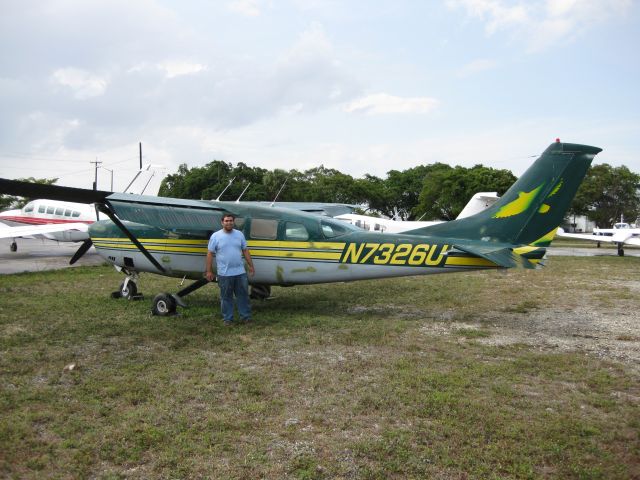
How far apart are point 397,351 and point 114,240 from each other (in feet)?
21.4

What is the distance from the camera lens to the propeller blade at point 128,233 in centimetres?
862

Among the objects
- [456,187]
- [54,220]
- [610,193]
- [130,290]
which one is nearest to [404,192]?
[456,187]

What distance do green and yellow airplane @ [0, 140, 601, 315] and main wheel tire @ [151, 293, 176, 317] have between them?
2cm

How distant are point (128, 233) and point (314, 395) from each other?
17.5 feet

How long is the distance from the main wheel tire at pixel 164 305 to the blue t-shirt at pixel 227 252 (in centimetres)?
134

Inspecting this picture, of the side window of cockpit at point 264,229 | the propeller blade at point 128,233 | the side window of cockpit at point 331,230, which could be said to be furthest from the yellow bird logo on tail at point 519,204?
the propeller blade at point 128,233

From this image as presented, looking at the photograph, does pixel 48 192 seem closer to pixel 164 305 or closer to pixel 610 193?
pixel 164 305

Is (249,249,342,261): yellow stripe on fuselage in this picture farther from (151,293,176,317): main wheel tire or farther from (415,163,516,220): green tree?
Result: (415,163,516,220): green tree

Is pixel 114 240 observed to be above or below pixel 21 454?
above

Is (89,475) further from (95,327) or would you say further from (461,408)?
(95,327)

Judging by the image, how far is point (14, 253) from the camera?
893 inches

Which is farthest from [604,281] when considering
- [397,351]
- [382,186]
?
[382,186]

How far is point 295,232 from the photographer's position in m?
8.99

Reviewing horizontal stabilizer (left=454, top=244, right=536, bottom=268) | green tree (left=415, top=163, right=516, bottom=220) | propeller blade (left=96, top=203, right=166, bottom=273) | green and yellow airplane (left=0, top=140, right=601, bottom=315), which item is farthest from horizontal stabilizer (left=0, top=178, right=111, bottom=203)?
green tree (left=415, top=163, right=516, bottom=220)
